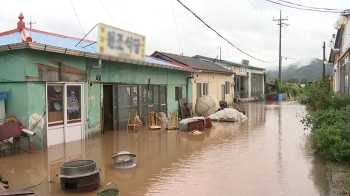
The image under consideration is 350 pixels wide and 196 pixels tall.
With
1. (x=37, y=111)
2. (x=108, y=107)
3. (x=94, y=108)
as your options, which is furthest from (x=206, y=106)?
(x=37, y=111)

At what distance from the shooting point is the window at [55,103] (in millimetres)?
10578

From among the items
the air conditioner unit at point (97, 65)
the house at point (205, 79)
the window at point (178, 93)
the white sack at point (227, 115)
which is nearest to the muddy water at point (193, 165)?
the air conditioner unit at point (97, 65)

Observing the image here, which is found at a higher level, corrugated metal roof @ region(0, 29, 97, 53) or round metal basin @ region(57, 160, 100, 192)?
corrugated metal roof @ region(0, 29, 97, 53)

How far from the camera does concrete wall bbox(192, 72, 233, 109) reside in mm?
21828

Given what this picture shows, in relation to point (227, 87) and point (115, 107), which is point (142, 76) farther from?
point (227, 87)

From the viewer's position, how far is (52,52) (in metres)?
10.5

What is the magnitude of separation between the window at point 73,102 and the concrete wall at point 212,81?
10451mm

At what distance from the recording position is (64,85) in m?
11.0

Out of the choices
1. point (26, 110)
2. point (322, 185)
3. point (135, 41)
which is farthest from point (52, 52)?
point (322, 185)

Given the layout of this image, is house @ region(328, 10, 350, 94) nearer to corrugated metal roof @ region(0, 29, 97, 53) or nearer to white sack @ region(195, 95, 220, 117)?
white sack @ region(195, 95, 220, 117)

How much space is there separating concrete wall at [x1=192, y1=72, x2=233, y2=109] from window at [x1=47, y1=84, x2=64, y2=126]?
11319 millimetres

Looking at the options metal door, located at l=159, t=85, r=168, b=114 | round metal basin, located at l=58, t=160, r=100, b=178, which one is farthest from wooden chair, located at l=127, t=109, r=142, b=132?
round metal basin, located at l=58, t=160, r=100, b=178

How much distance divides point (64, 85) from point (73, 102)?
31.3 inches

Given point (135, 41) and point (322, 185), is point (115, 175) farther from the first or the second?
point (322, 185)
